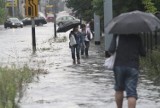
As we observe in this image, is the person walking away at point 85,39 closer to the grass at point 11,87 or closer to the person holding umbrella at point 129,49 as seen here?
the grass at point 11,87

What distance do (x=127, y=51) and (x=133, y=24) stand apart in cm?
46

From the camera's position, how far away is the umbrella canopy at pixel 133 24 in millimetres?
9141

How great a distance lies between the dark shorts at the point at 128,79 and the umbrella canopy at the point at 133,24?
628 millimetres

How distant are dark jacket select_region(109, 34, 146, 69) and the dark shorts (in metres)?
0.08

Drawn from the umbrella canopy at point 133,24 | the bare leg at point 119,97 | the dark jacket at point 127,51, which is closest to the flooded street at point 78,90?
the bare leg at point 119,97

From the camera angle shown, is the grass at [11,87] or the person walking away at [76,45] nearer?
the grass at [11,87]

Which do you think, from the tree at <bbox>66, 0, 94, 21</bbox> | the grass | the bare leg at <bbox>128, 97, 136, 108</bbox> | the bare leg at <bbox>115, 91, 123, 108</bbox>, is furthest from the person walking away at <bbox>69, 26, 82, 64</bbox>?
the tree at <bbox>66, 0, 94, 21</bbox>

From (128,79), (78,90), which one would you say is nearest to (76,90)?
(78,90)

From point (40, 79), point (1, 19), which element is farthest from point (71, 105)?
point (1, 19)

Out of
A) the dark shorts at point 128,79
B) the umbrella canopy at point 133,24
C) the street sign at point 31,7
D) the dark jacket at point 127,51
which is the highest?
the umbrella canopy at point 133,24

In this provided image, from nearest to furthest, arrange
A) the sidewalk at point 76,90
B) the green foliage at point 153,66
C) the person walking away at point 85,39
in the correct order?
the sidewalk at point 76,90 < the green foliage at point 153,66 < the person walking away at point 85,39

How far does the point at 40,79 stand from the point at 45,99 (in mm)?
3996

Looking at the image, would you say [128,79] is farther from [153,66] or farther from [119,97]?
[153,66]

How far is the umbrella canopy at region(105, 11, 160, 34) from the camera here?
9141 millimetres
